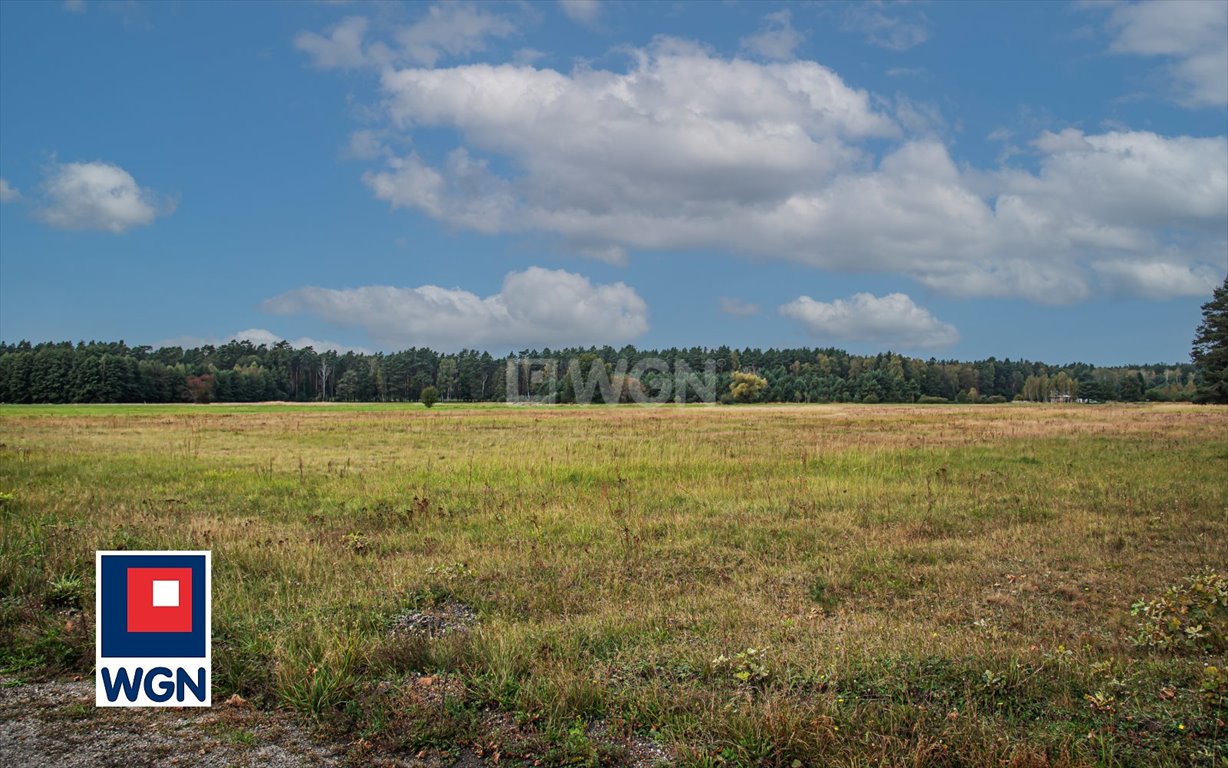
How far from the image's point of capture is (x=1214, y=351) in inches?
3214

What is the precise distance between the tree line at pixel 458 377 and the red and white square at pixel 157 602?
389 ft

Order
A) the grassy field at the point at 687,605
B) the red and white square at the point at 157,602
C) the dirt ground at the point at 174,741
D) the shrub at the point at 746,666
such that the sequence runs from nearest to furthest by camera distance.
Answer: the dirt ground at the point at 174,741
the grassy field at the point at 687,605
the shrub at the point at 746,666
the red and white square at the point at 157,602

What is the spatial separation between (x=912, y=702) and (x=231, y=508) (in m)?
14.0

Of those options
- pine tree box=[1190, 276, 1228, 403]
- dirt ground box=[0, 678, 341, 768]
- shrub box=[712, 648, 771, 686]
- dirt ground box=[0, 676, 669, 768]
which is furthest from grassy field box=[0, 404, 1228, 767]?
pine tree box=[1190, 276, 1228, 403]

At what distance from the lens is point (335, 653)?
6.07 metres

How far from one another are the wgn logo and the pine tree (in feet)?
332

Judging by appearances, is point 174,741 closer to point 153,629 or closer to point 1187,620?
point 153,629

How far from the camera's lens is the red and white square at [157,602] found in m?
6.44

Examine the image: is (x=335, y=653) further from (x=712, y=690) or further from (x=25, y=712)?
(x=712, y=690)

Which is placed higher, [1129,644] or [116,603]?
[116,603]

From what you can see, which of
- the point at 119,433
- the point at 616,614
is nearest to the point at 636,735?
the point at 616,614

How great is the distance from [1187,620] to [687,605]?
5.29m

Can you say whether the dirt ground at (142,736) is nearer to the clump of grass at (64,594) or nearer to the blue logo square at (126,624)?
the blue logo square at (126,624)

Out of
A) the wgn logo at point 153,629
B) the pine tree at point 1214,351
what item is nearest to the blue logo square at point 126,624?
the wgn logo at point 153,629
